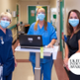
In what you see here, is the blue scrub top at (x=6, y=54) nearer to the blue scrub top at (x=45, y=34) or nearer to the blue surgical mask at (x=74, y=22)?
the blue scrub top at (x=45, y=34)

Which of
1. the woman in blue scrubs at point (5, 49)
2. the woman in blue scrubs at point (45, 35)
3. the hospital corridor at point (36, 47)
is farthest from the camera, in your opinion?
the woman in blue scrubs at point (45, 35)

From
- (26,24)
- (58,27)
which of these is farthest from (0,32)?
(26,24)

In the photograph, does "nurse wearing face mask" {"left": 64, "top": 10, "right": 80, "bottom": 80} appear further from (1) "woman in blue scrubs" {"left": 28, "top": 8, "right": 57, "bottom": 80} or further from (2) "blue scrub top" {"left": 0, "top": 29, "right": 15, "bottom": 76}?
(2) "blue scrub top" {"left": 0, "top": 29, "right": 15, "bottom": 76}

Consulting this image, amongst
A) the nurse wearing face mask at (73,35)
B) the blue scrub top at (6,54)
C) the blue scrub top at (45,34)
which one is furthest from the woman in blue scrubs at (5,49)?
the nurse wearing face mask at (73,35)

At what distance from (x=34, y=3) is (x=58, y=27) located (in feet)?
18.4

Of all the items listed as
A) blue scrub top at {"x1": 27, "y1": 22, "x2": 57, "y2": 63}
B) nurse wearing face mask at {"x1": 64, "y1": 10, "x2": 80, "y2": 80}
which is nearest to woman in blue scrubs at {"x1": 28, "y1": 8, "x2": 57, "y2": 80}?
blue scrub top at {"x1": 27, "y1": 22, "x2": 57, "y2": 63}

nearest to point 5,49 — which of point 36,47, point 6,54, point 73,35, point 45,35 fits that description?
point 6,54

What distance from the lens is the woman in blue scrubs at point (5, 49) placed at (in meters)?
1.64

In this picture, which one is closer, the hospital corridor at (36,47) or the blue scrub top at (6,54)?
the hospital corridor at (36,47)

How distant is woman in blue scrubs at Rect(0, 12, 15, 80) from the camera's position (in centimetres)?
164

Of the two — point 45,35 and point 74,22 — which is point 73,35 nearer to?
point 74,22

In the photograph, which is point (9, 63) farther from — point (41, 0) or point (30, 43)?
point (41, 0)

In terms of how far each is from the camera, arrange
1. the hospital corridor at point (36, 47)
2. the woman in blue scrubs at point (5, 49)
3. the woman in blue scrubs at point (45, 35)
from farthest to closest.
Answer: the woman in blue scrubs at point (45, 35), the woman in blue scrubs at point (5, 49), the hospital corridor at point (36, 47)

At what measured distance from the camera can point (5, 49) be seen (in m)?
1.66
